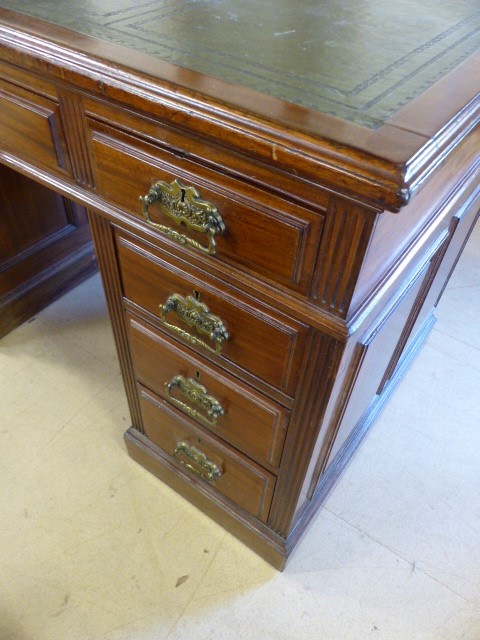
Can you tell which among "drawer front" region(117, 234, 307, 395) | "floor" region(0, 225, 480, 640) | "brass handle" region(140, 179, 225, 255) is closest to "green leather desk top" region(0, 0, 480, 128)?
"brass handle" region(140, 179, 225, 255)

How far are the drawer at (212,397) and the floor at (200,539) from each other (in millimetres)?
352

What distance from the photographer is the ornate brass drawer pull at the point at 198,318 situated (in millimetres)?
656

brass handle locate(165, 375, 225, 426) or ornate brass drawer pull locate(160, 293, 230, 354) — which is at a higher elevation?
ornate brass drawer pull locate(160, 293, 230, 354)

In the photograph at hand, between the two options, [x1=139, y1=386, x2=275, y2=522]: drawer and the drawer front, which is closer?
the drawer front

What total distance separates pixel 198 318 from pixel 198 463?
15.4 inches

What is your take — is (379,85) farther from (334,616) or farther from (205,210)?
(334,616)

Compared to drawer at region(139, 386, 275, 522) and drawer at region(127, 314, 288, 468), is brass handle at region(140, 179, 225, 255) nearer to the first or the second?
drawer at region(127, 314, 288, 468)

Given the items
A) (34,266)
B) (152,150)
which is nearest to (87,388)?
(34,266)

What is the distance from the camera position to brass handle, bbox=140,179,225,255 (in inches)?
20.9

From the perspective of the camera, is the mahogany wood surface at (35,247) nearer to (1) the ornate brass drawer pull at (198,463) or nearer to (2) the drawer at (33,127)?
(2) the drawer at (33,127)

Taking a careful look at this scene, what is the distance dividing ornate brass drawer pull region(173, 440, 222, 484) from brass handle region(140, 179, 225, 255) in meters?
0.49

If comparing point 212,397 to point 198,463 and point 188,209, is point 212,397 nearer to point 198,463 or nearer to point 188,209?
point 198,463

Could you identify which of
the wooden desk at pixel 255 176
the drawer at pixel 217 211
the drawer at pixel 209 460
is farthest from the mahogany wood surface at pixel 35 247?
the drawer at pixel 217 211

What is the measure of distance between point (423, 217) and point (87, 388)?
3.24 feet
